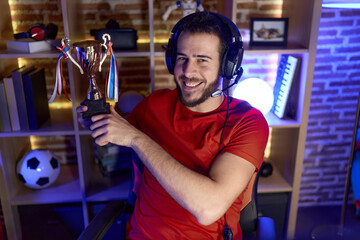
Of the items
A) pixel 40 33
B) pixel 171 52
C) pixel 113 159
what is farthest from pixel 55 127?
pixel 171 52

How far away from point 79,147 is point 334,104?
6.39 ft

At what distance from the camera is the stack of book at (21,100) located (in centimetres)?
202

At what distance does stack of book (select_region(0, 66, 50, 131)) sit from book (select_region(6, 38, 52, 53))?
0.14 m

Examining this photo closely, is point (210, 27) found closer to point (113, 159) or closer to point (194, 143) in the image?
point (194, 143)

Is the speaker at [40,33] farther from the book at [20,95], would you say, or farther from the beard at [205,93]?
the beard at [205,93]

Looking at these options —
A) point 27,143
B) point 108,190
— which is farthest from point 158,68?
point 27,143

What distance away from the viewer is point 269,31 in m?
2.13

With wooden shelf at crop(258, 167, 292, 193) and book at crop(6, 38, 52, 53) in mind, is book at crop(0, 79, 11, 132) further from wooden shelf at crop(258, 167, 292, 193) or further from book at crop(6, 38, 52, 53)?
wooden shelf at crop(258, 167, 292, 193)

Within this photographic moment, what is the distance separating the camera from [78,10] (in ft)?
7.01

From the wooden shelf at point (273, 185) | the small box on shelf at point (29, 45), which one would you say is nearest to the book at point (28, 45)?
the small box on shelf at point (29, 45)

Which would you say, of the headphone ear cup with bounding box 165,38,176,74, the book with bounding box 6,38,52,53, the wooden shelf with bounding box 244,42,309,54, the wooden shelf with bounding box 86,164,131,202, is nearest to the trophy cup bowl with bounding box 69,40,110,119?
the headphone ear cup with bounding box 165,38,176,74

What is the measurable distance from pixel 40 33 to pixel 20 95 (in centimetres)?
38

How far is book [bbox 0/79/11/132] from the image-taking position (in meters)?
2.03

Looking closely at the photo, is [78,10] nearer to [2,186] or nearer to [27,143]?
[27,143]
